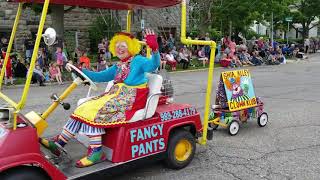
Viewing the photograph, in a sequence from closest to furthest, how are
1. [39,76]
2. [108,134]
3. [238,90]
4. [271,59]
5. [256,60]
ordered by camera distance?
[108,134]
[238,90]
[39,76]
[256,60]
[271,59]

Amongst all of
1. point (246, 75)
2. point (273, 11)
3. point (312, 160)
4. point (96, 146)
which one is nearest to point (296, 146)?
point (312, 160)

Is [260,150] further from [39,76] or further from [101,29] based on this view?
[101,29]

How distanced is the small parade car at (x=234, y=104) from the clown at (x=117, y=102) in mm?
2396

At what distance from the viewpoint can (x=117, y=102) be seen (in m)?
4.58

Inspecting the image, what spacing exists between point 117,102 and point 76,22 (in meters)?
22.9

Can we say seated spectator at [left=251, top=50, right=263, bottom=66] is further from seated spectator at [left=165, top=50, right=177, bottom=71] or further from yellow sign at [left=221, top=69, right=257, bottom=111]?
yellow sign at [left=221, top=69, right=257, bottom=111]

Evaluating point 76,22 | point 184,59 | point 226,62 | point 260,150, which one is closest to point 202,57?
point 226,62

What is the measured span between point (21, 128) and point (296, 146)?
4025mm

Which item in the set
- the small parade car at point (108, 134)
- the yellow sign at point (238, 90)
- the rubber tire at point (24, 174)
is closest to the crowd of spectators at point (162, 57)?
the yellow sign at point (238, 90)

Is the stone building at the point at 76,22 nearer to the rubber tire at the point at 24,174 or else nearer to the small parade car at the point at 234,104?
the small parade car at the point at 234,104

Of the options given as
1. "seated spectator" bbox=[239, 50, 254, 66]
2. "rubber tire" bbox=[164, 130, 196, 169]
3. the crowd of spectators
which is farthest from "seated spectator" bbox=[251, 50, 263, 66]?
"rubber tire" bbox=[164, 130, 196, 169]

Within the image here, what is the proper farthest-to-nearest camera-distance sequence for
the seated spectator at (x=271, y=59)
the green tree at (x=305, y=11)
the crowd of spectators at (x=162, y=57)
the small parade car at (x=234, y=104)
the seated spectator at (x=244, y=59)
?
the green tree at (x=305, y=11), the seated spectator at (x=271, y=59), the seated spectator at (x=244, y=59), the crowd of spectators at (x=162, y=57), the small parade car at (x=234, y=104)

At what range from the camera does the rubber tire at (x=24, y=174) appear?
3.52 metres

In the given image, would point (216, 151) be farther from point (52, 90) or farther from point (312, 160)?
point (52, 90)
